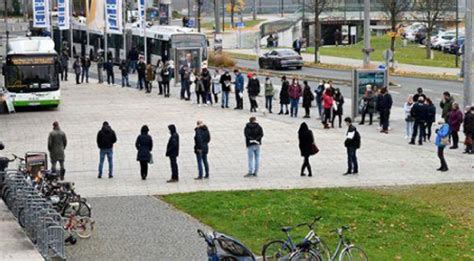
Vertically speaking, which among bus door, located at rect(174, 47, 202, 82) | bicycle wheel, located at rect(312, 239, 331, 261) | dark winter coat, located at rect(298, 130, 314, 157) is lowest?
bicycle wheel, located at rect(312, 239, 331, 261)

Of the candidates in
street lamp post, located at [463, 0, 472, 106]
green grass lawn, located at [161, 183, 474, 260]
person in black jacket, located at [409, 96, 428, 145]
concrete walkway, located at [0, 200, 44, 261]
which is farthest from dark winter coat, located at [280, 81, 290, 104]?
concrete walkway, located at [0, 200, 44, 261]

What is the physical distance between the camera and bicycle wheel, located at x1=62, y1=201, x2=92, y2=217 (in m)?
19.4

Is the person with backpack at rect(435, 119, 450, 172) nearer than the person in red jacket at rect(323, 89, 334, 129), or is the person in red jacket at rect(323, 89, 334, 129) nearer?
the person with backpack at rect(435, 119, 450, 172)

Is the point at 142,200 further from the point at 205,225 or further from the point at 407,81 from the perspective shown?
the point at 407,81

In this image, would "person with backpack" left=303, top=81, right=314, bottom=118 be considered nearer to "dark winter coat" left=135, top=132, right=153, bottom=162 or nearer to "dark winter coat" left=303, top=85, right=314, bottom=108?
"dark winter coat" left=303, top=85, right=314, bottom=108

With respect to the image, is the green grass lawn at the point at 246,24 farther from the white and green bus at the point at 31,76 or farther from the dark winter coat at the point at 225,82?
the dark winter coat at the point at 225,82

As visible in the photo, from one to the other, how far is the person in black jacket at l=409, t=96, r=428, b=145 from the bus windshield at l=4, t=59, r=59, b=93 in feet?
51.9

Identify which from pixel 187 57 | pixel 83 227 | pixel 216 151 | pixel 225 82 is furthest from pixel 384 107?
pixel 187 57

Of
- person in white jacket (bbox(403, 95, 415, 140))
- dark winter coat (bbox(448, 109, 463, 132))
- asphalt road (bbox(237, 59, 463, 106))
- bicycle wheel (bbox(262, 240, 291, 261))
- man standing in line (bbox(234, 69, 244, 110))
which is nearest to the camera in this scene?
bicycle wheel (bbox(262, 240, 291, 261))

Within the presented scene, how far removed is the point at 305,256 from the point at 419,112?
15.1m

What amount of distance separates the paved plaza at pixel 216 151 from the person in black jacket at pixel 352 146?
278mm

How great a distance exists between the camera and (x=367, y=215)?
20953mm

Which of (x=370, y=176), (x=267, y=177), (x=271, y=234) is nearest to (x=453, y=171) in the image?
(x=370, y=176)

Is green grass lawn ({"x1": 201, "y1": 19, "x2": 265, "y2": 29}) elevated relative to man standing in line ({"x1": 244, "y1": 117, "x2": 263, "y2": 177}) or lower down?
elevated
